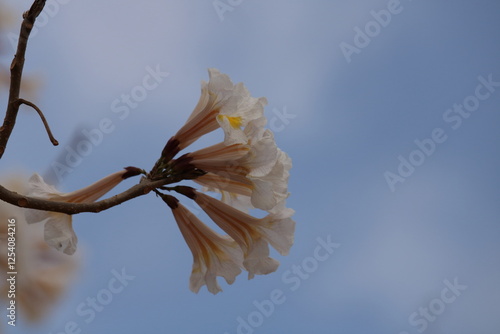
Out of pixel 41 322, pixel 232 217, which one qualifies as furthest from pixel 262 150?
pixel 41 322

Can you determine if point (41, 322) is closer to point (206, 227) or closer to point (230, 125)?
point (206, 227)

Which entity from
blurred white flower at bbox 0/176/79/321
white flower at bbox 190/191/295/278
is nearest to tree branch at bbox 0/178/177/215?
white flower at bbox 190/191/295/278

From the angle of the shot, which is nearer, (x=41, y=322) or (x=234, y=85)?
(x=234, y=85)

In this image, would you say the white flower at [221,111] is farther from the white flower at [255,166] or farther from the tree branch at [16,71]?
the tree branch at [16,71]

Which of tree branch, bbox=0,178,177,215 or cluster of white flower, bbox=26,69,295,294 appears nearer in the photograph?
tree branch, bbox=0,178,177,215

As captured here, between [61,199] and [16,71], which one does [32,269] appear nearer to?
[61,199]

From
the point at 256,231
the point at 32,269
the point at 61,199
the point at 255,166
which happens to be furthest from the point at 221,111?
the point at 32,269

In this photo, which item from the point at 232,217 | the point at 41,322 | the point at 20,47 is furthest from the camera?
the point at 41,322

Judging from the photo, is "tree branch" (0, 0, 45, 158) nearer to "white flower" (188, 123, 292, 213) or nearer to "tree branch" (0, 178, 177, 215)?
"tree branch" (0, 178, 177, 215)
